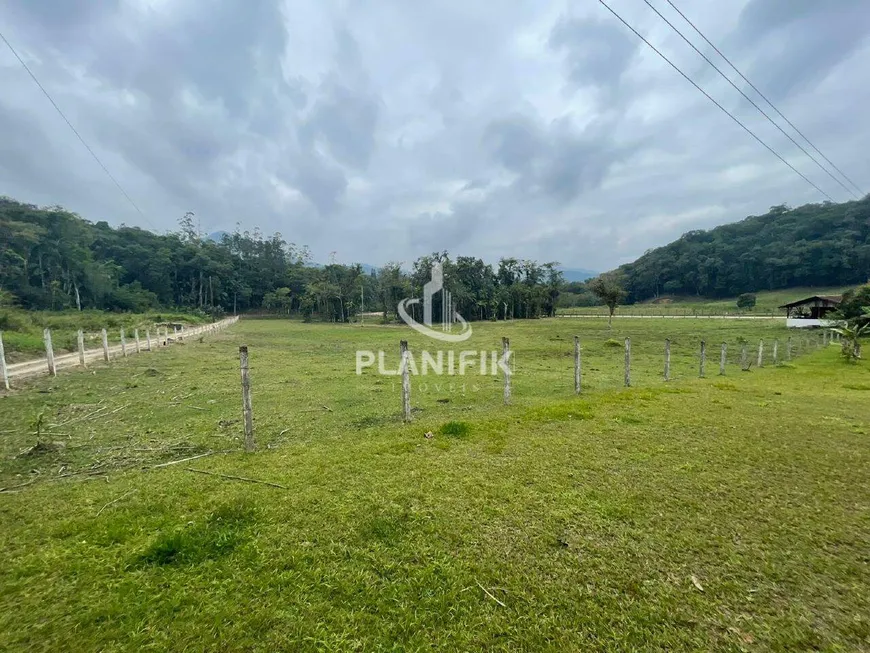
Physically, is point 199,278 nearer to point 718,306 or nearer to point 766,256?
point 718,306

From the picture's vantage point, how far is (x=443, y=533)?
2846 mm

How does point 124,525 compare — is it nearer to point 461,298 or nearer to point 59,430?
point 59,430

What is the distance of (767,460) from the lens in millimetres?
4320

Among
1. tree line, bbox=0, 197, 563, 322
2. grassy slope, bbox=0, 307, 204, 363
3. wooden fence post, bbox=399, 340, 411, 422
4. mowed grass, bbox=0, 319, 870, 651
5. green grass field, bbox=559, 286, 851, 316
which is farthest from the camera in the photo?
green grass field, bbox=559, 286, 851, 316

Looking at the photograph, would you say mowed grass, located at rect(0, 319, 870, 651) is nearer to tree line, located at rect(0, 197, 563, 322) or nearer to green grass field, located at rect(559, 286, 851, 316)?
tree line, located at rect(0, 197, 563, 322)

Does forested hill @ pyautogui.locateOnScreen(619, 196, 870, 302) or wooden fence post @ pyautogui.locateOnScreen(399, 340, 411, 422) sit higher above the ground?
forested hill @ pyautogui.locateOnScreen(619, 196, 870, 302)

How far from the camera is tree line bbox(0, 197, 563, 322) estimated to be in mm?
42906

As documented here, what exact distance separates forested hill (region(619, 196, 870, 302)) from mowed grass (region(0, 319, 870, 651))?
94.8m

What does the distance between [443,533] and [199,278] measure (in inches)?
2890

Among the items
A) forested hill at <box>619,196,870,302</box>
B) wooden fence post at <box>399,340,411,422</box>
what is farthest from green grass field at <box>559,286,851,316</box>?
wooden fence post at <box>399,340,411,422</box>

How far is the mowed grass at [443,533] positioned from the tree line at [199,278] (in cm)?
4388

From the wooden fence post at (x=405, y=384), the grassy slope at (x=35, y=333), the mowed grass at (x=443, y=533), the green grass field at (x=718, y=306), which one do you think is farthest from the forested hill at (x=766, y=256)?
the grassy slope at (x=35, y=333)

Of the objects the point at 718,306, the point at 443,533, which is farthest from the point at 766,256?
the point at 443,533

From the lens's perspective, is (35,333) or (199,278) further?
(199,278)
